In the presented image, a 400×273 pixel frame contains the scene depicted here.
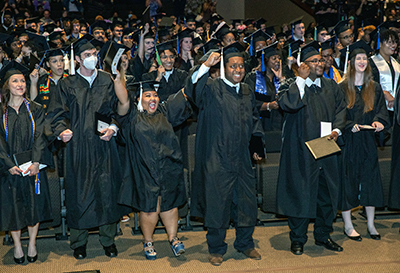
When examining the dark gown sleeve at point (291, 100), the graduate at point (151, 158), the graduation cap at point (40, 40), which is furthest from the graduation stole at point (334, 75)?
the graduation cap at point (40, 40)

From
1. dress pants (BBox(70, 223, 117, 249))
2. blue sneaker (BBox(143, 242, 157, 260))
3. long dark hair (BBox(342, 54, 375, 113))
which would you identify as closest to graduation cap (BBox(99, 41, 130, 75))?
dress pants (BBox(70, 223, 117, 249))

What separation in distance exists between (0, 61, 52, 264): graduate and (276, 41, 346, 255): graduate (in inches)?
98.3

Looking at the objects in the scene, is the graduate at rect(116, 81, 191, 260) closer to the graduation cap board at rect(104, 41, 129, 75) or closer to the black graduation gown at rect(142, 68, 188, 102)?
the graduation cap board at rect(104, 41, 129, 75)

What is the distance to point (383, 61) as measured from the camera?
6312mm

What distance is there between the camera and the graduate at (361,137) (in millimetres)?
5262

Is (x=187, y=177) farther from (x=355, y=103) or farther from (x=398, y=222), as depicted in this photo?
(x=398, y=222)

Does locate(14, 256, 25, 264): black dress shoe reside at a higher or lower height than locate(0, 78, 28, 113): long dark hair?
lower

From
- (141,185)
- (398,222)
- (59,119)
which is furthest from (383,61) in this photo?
(59,119)

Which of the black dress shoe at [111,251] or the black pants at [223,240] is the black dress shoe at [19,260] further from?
the black pants at [223,240]

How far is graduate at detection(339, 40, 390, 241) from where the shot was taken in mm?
5262

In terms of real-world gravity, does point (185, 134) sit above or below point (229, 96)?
below

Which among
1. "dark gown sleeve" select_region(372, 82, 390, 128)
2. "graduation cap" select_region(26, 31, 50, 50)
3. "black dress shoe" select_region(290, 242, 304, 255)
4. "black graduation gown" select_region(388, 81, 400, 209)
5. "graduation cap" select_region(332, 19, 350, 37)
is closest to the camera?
"black dress shoe" select_region(290, 242, 304, 255)

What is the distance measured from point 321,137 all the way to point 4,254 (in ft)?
11.7

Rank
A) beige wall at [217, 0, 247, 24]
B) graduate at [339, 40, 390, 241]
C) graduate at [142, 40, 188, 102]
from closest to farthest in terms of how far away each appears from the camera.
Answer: graduate at [339, 40, 390, 241] → graduate at [142, 40, 188, 102] → beige wall at [217, 0, 247, 24]
